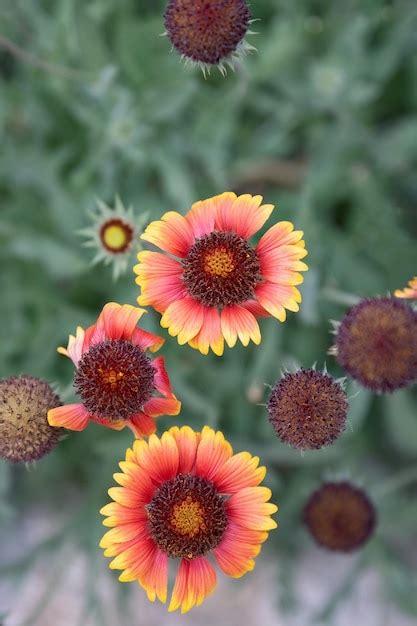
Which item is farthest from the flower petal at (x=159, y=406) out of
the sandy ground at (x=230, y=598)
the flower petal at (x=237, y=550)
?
the sandy ground at (x=230, y=598)

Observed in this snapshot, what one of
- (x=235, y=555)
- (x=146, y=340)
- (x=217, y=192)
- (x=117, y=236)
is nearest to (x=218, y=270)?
(x=146, y=340)

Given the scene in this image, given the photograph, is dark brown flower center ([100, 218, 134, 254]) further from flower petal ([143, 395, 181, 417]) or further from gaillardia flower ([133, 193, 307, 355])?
flower petal ([143, 395, 181, 417])

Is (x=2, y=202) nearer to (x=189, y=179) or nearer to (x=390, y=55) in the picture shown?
(x=189, y=179)

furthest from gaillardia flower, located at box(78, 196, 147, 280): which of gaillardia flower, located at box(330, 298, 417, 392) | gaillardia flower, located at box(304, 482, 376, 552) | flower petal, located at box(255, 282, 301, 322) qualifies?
gaillardia flower, located at box(304, 482, 376, 552)

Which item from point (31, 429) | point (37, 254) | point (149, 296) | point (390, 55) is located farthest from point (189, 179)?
point (31, 429)

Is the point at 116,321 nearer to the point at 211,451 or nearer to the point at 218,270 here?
the point at 218,270
